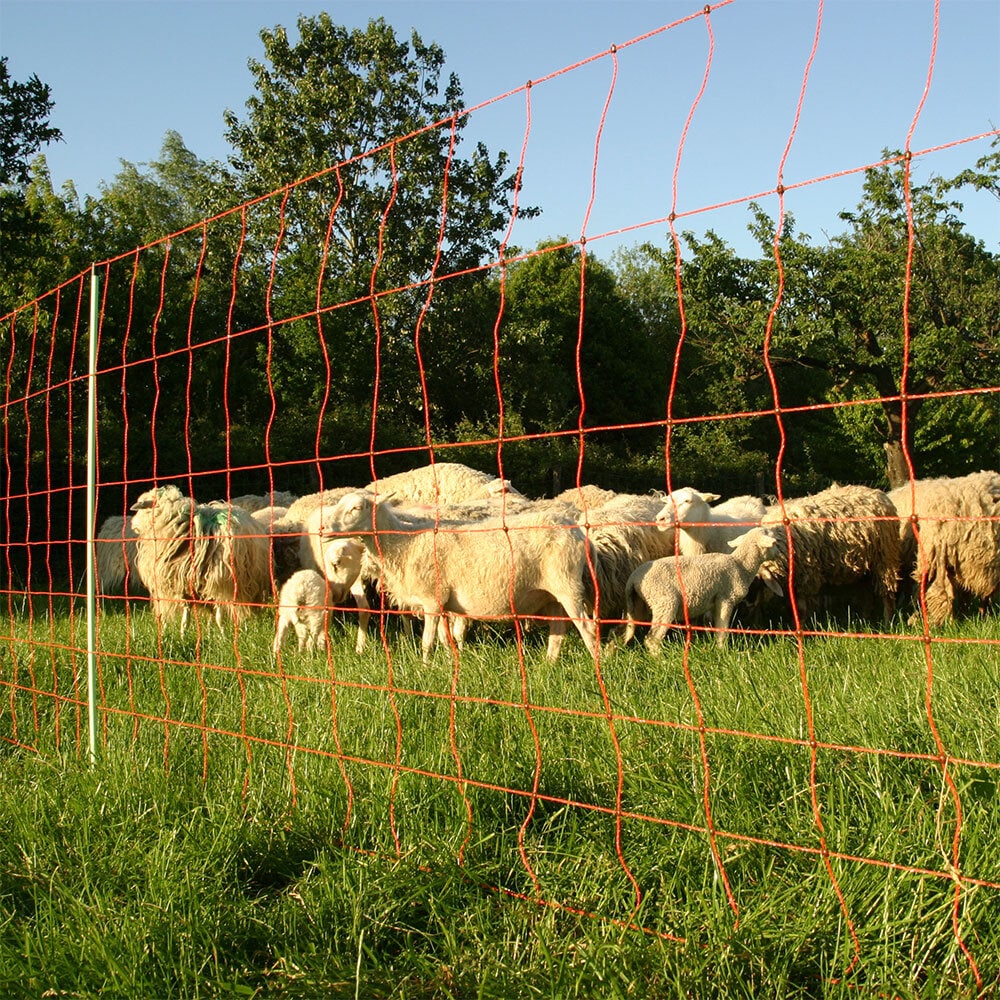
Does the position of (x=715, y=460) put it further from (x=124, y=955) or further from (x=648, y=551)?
A: (x=124, y=955)

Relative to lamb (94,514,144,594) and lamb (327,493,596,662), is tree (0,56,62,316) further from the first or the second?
lamb (327,493,596,662)

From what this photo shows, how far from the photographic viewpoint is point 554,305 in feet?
96.3

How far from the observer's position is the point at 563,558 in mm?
6531

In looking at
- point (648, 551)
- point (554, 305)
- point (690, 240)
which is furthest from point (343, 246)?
point (648, 551)

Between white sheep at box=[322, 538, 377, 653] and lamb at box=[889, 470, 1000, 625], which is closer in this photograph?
white sheep at box=[322, 538, 377, 653]

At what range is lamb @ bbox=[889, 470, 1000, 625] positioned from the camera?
8008 mm

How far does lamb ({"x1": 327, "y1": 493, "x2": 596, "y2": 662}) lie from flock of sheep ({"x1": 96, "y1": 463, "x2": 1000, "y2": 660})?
1 cm

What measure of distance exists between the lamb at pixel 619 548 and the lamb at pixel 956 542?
205cm

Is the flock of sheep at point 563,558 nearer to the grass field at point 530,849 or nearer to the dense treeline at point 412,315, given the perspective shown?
the grass field at point 530,849

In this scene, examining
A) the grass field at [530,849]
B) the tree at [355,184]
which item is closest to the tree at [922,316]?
the tree at [355,184]

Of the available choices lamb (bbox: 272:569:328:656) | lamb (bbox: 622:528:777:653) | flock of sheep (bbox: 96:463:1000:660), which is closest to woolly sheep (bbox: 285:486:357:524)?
flock of sheep (bbox: 96:463:1000:660)

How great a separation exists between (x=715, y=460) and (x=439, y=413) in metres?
6.81

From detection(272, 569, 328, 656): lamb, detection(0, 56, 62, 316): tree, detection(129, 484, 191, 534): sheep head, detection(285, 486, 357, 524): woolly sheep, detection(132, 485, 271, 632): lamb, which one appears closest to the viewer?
detection(272, 569, 328, 656): lamb

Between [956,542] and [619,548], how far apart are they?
281 centimetres
